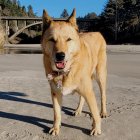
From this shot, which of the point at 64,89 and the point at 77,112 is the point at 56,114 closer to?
the point at 64,89

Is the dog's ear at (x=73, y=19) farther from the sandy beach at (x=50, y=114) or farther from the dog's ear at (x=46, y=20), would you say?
the sandy beach at (x=50, y=114)

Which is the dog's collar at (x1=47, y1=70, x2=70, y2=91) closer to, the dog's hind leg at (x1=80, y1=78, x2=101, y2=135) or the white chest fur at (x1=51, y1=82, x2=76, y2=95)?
the white chest fur at (x1=51, y1=82, x2=76, y2=95)

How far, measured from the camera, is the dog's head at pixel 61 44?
529cm

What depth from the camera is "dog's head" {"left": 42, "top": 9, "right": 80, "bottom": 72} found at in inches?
208

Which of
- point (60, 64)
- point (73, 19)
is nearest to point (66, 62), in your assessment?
point (60, 64)

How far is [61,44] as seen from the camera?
5.32m

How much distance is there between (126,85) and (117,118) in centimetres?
353

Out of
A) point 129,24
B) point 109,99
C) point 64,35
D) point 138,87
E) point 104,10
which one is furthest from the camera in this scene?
point 104,10

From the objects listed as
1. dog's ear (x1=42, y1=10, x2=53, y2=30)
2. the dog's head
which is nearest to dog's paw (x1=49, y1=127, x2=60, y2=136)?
the dog's head

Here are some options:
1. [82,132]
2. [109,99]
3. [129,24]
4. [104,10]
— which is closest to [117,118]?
[82,132]

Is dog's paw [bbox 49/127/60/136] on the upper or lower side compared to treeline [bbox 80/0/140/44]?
lower

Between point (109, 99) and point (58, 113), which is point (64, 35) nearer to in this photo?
point (58, 113)

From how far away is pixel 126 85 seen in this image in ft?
32.8

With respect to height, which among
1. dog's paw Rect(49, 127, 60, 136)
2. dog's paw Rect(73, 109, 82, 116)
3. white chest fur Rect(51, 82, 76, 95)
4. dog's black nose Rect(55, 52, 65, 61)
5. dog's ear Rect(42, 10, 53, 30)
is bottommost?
dog's paw Rect(49, 127, 60, 136)
